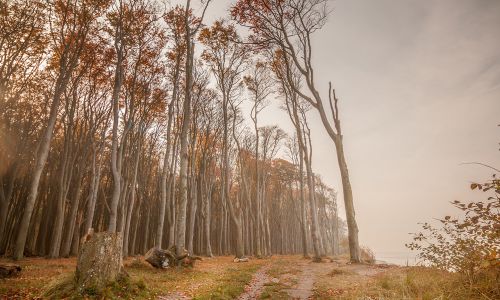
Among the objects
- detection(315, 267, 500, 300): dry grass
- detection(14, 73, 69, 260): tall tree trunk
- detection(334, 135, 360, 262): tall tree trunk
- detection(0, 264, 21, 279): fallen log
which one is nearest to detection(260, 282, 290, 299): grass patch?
detection(315, 267, 500, 300): dry grass

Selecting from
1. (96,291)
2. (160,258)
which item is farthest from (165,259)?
(96,291)

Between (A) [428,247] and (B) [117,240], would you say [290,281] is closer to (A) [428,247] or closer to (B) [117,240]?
(A) [428,247]

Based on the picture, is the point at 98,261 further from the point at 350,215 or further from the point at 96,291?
the point at 350,215

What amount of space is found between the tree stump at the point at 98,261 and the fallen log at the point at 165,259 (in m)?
5.72

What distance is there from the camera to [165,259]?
12148mm

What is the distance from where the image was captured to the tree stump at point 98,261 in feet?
19.2

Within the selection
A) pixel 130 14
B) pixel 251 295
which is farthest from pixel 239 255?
pixel 130 14

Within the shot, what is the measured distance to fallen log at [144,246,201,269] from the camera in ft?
38.9

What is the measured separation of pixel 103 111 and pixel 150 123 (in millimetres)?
3190

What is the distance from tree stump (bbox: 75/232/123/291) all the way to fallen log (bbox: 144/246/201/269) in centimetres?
572

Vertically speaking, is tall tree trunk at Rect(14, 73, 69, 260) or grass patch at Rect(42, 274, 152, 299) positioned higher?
tall tree trunk at Rect(14, 73, 69, 260)

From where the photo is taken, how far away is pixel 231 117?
2534 cm

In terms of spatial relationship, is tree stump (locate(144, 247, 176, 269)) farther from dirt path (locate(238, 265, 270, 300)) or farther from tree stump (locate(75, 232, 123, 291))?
tree stump (locate(75, 232, 123, 291))

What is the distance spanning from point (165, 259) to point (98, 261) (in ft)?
21.4
